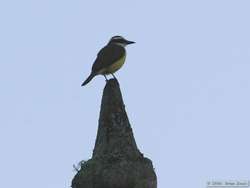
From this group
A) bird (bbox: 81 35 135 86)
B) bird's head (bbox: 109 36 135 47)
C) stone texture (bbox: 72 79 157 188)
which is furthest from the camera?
bird's head (bbox: 109 36 135 47)

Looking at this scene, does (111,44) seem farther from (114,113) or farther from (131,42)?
(114,113)

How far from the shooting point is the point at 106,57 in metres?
17.4

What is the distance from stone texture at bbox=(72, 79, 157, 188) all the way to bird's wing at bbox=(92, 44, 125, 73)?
3244 mm

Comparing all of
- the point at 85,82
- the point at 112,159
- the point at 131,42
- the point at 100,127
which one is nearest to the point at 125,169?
the point at 112,159

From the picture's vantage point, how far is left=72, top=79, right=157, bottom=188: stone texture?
12773 millimetres

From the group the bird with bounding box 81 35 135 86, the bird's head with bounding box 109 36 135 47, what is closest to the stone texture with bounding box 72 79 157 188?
the bird with bounding box 81 35 135 86

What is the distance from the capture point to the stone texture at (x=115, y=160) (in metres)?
12.8

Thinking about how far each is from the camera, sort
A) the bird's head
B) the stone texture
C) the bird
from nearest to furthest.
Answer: the stone texture, the bird, the bird's head

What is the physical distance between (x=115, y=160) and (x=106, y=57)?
4.81m

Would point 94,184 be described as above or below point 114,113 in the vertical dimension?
below

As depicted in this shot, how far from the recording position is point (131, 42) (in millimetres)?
18703

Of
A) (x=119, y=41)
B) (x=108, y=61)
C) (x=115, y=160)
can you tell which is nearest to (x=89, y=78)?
(x=108, y=61)

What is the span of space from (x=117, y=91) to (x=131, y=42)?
4.52 m

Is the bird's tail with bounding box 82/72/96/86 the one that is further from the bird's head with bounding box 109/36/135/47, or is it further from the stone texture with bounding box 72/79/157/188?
the stone texture with bounding box 72/79/157/188
